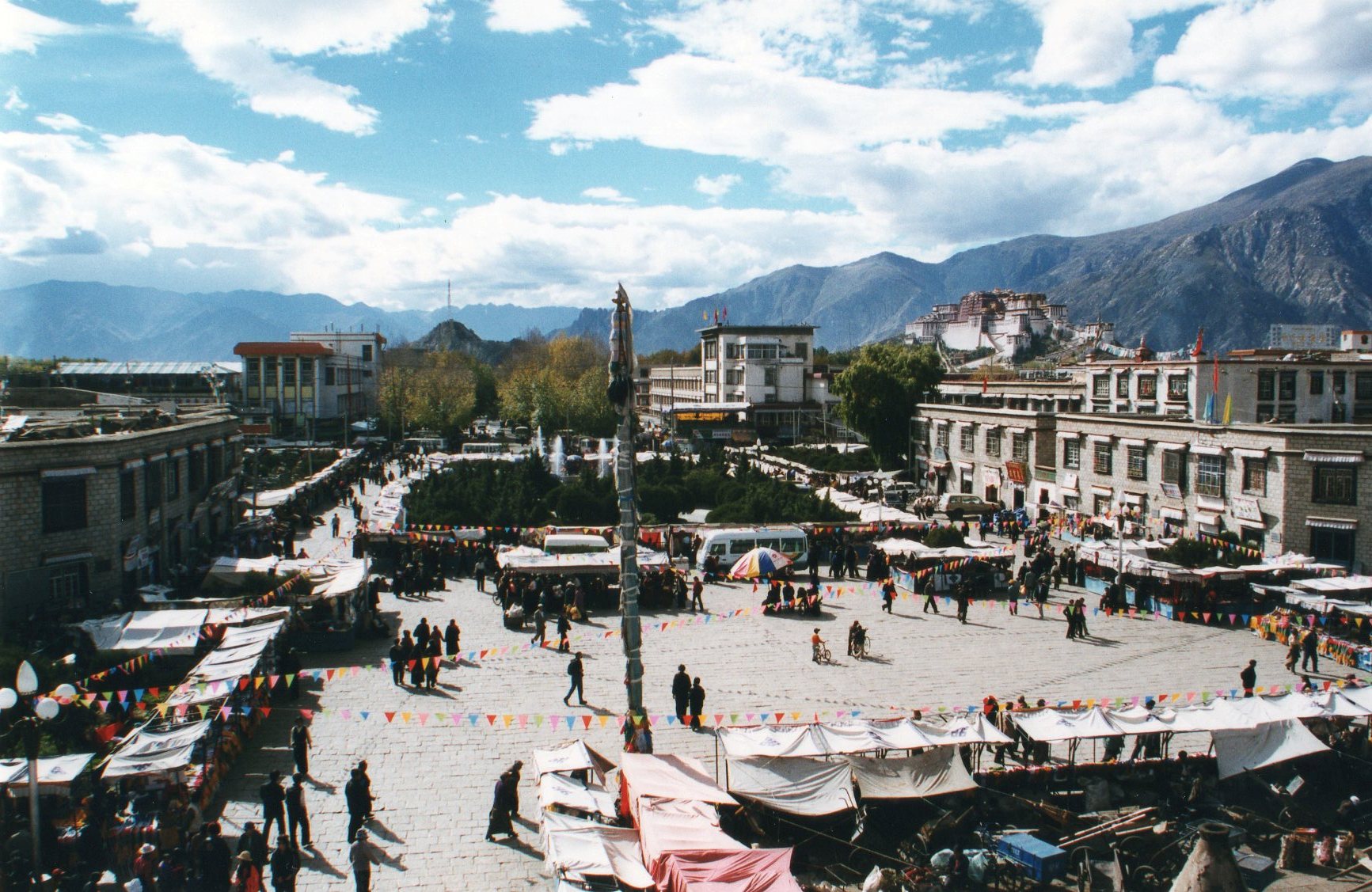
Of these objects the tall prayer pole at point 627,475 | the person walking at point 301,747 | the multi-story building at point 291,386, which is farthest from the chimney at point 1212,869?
the multi-story building at point 291,386

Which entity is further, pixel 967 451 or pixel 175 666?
pixel 967 451

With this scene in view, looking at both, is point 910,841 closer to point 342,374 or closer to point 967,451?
point 967,451

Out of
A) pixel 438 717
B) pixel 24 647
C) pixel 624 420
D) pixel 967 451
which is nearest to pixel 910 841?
pixel 624 420

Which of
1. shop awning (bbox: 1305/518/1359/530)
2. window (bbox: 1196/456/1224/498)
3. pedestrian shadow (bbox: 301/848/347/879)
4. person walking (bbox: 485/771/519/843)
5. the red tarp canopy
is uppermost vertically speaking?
window (bbox: 1196/456/1224/498)

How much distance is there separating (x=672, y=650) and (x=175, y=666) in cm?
1110

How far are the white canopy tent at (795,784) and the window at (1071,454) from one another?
34.6m

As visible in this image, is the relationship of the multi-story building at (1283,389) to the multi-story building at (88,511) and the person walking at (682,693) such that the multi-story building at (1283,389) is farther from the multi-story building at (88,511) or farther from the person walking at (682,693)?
the multi-story building at (88,511)

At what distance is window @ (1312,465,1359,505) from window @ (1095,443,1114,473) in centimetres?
1022

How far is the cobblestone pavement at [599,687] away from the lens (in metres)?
13.9

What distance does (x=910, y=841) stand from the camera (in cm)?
1372

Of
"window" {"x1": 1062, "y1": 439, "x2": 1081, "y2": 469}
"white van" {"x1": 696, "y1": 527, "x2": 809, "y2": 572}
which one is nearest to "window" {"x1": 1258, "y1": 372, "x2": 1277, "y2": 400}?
"window" {"x1": 1062, "y1": 439, "x2": 1081, "y2": 469}

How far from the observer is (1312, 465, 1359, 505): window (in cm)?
3139

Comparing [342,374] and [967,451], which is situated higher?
[342,374]

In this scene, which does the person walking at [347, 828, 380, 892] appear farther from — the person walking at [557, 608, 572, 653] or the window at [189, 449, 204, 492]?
the window at [189, 449, 204, 492]
